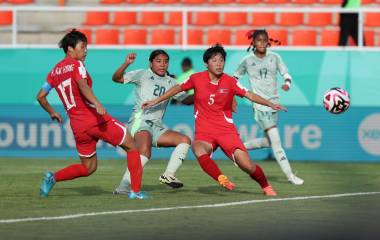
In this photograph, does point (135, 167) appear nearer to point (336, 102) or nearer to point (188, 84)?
point (188, 84)

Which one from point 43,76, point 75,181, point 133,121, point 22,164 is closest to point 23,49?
point 43,76

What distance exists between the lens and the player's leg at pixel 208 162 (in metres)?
13.0

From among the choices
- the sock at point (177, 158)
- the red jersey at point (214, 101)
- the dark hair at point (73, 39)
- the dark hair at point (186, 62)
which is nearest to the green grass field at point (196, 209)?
the sock at point (177, 158)

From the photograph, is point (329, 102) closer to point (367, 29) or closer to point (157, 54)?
point (157, 54)

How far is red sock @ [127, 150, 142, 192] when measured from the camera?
12727 millimetres

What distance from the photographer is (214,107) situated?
13.3m

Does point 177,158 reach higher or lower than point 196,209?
higher

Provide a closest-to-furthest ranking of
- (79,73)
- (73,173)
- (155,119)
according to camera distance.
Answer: (79,73) → (73,173) → (155,119)

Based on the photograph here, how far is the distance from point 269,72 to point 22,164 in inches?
200

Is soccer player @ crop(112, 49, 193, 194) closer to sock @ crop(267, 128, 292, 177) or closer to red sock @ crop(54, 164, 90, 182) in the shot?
red sock @ crop(54, 164, 90, 182)

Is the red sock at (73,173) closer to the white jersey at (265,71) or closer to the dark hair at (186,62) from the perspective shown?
the white jersey at (265,71)

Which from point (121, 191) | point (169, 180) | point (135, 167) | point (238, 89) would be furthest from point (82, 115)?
point (238, 89)

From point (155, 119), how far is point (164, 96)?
82cm

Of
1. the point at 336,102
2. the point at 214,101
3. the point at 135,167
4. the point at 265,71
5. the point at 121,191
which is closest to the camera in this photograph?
the point at 135,167
